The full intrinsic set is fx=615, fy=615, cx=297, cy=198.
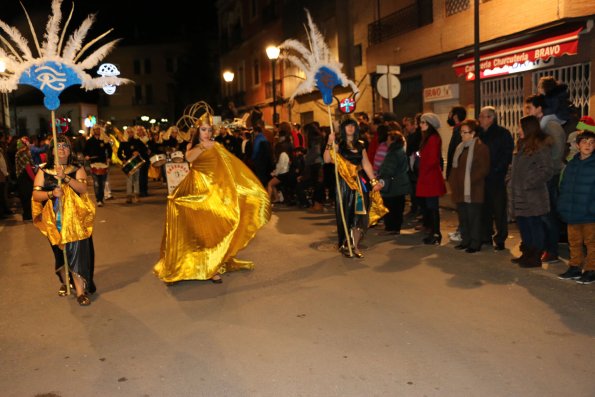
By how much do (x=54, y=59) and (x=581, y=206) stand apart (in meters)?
5.86

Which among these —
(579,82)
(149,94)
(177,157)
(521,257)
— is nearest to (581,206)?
(521,257)

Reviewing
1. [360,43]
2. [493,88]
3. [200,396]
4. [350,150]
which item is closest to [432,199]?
[350,150]

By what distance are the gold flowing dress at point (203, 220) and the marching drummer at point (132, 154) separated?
9.64 meters

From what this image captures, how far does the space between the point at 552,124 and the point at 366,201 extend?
2.55 meters

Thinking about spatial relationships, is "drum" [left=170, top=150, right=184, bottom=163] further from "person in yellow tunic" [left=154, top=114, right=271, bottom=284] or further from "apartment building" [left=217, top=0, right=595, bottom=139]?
"person in yellow tunic" [left=154, top=114, right=271, bottom=284]

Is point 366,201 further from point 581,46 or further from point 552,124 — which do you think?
point 581,46

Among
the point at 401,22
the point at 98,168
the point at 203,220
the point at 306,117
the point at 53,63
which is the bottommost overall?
→ the point at 203,220

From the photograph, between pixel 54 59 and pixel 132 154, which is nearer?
pixel 54 59

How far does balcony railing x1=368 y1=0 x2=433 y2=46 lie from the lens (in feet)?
60.5

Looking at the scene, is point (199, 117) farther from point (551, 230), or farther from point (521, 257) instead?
point (551, 230)

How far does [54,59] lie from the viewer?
657 cm

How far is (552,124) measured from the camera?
24.9ft

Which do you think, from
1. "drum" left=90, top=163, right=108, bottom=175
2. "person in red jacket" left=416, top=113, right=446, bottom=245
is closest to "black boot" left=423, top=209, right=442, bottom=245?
"person in red jacket" left=416, top=113, right=446, bottom=245

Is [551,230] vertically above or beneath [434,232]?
above
